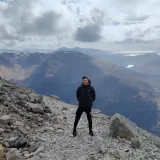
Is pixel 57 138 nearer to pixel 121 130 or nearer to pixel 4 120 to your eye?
pixel 4 120

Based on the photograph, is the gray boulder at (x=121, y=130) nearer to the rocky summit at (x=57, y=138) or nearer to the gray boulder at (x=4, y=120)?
the rocky summit at (x=57, y=138)

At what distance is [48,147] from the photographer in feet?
53.1

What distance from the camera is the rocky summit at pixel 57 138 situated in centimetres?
1537

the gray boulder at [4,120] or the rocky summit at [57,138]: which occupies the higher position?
the gray boulder at [4,120]

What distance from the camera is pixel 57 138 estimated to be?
17922mm

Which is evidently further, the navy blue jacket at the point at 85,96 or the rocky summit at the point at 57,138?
the navy blue jacket at the point at 85,96

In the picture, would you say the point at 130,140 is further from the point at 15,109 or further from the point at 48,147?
the point at 15,109

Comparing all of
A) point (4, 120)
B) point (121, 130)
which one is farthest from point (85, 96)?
point (4, 120)

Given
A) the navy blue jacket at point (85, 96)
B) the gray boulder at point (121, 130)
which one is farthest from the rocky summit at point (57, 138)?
the navy blue jacket at point (85, 96)

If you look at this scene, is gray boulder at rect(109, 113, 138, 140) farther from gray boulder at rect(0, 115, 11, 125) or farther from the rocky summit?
gray boulder at rect(0, 115, 11, 125)

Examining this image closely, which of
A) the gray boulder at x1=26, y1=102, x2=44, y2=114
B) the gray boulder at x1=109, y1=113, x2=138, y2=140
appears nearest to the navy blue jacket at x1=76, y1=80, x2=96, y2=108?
the gray boulder at x1=109, y1=113, x2=138, y2=140

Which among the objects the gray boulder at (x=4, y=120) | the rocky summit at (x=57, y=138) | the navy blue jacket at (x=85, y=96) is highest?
the navy blue jacket at (x=85, y=96)

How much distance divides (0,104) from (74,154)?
8.38 metres

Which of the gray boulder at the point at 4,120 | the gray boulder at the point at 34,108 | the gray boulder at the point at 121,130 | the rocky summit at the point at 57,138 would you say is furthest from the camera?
the gray boulder at the point at 34,108
